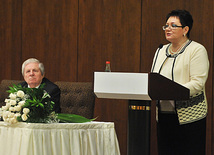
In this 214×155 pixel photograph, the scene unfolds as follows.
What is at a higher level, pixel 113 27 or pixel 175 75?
pixel 113 27

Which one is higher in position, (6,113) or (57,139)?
(6,113)

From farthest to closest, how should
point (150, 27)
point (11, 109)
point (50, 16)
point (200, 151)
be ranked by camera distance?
1. point (50, 16)
2. point (150, 27)
3. point (200, 151)
4. point (11, 109)

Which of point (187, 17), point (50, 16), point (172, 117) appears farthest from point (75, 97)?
point (50, 16)

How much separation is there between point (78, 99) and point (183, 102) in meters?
1.19

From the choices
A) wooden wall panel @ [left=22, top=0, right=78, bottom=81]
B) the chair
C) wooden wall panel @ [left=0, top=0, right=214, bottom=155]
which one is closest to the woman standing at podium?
the chair

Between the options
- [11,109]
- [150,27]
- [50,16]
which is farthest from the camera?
[50,16]

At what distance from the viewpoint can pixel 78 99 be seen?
419 centimetres

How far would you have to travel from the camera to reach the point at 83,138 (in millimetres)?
2941

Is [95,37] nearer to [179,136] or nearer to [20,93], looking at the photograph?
[179,136]

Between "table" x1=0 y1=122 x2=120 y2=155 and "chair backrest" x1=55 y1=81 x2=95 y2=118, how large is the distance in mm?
1120

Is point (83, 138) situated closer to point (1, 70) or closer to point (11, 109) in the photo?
point (11, 109)

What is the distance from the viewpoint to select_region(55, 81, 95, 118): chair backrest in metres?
4.14

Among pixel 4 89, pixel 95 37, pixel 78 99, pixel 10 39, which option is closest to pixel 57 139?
pixel 78 99

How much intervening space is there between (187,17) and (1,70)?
330cm
